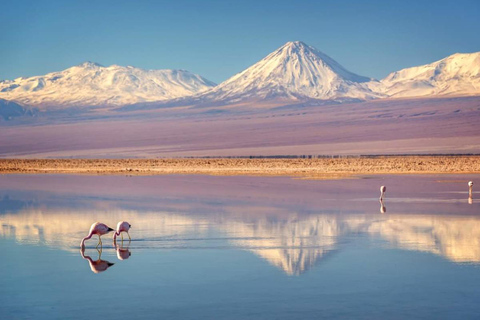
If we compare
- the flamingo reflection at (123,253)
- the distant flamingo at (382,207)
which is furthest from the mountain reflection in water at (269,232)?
the distant flamingo at (382,207)

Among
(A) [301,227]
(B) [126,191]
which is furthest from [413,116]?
(A) [301,227]

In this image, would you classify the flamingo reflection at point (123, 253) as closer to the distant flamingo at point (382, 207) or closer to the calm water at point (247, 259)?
the calm water at point (247, 259)

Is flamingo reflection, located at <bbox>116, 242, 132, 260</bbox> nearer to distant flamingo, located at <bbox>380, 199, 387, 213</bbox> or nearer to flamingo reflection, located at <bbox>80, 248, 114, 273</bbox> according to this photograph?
flamingo reflection, located at <bbox>80, 248, 114, 273</bbox>

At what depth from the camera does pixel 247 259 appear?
13.0 meters

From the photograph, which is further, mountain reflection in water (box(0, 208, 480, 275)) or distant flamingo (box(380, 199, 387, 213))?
distant flamingo (box(380, 199, 387, 213))

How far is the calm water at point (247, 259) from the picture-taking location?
9.71 m

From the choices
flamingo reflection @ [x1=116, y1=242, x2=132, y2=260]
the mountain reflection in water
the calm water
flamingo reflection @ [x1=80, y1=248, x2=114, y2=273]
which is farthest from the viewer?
the mountain reflection in water

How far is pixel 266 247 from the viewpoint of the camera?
14.2m

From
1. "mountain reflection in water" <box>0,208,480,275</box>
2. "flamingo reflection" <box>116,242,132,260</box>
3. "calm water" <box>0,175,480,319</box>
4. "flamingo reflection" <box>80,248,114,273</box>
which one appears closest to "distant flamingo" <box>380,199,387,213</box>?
"calm water" <box>0,175,480,319</box>

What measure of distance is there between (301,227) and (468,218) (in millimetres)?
4151

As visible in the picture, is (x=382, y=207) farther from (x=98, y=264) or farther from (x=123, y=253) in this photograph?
(x=98, y=264)

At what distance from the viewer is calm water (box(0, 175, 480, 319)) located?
31.9 ft

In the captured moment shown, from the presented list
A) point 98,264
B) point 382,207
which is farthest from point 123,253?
point 382,207

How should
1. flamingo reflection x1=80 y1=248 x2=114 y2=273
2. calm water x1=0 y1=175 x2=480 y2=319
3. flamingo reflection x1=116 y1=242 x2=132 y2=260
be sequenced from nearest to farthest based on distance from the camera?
calm water x1=0 y1=175 x2=480 y2=319 → flamingo reflection x1=80 y1=248 x2=114 y2=273 → flamingo reflection x1=116 y1=242 x2=132 y2=260
